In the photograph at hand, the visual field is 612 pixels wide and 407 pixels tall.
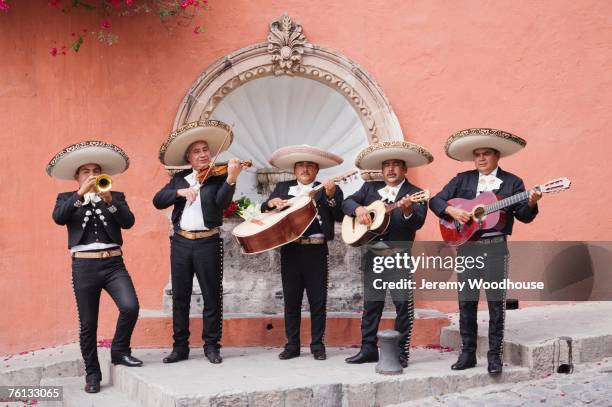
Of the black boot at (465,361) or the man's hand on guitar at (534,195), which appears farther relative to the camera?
the black boot at (465,361)

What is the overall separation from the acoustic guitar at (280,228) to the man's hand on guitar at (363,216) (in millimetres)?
359

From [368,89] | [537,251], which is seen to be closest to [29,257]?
[368,89]

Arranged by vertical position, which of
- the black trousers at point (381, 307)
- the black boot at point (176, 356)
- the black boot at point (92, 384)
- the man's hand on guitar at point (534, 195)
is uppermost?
the man's hand on guitar at point (534, 195)

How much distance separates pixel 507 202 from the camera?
597 cm

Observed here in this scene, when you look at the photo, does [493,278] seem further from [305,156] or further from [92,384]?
[92,384]

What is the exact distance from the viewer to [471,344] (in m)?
6.35

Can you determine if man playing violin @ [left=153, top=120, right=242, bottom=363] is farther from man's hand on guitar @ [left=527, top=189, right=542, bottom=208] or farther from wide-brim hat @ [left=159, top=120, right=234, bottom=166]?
man's hand on guitar @ [left=527, top=189, right=542, bottom=208]

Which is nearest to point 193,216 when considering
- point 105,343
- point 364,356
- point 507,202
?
point 364,356

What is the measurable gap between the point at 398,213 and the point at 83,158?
2.45 meters

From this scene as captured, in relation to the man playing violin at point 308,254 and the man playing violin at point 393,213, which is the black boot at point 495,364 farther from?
the man playing violin at point 308,254

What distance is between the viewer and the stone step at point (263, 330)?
24.7 ft

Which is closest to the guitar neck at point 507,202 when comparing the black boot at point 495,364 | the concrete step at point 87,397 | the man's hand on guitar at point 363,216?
the man's hand on guitar at point 363,216

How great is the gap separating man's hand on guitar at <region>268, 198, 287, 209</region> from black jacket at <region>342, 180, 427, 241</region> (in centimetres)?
48

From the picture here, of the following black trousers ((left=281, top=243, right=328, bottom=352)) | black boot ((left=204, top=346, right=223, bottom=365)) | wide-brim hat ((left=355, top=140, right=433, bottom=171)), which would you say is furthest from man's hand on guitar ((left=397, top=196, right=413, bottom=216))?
black boot ((left=204, top=346, right=223, bottom=365))
